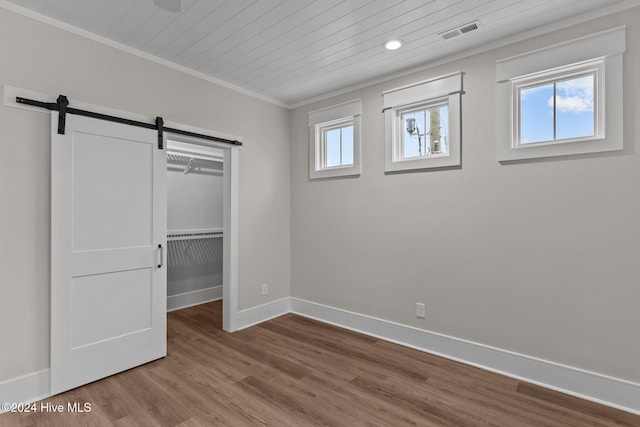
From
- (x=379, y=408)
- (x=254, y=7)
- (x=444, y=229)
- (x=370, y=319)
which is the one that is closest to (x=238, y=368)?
(x=379, y=408)

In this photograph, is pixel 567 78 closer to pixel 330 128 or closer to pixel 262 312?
pixel 330 128

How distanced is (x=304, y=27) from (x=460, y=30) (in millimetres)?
1226

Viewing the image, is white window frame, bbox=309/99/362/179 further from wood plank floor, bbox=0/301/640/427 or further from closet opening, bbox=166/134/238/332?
wood plank floor, bbox=0/301/640/427

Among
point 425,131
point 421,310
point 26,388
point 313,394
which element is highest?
point 425,131

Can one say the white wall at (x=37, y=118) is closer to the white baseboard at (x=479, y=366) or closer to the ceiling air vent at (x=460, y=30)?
the white baseboard at (x=479, y=366)

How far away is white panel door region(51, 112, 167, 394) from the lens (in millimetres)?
2363

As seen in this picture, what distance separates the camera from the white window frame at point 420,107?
9.56 feet

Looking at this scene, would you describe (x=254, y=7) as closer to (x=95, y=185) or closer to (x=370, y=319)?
(x=95, y=185)

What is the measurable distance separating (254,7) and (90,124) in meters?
1.55

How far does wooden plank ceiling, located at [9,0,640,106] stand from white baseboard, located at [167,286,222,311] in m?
3.00

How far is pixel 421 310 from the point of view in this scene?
315 cm

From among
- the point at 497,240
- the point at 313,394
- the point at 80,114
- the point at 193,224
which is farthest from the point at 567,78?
the point at 193,224

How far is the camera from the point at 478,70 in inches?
110

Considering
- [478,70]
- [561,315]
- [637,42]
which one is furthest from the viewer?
[478,70]
